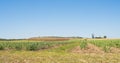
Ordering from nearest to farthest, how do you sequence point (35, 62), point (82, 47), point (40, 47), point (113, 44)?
point (35, 62) → point (82, 47) → point (113, 44) → point (40, 47)

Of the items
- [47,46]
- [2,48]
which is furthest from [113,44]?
[2,48]

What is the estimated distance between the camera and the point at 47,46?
6406cm

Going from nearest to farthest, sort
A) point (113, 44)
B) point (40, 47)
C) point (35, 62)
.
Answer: point (35, 62) < point (113, 44) < point (40, 47)

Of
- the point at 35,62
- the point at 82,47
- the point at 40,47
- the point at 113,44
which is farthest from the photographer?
the point at 40,47

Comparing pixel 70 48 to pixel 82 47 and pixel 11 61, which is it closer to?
pixel 82 47

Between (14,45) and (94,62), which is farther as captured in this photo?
(14,45)

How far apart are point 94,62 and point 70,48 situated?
27.0 metres

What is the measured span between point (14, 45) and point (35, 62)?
35139mm

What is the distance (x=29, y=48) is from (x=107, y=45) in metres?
19.8

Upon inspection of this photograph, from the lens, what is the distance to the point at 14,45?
199 ft

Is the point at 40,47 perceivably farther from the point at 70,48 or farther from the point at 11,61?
the point at 11,61

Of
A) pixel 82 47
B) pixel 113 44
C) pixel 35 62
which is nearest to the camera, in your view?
pixel 35 62

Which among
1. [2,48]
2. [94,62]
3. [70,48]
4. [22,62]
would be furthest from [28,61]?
[2,48]

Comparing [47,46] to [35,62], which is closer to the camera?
[35,62]
